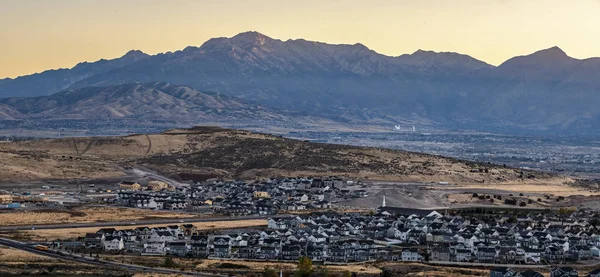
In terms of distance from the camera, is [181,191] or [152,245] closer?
[152,245]

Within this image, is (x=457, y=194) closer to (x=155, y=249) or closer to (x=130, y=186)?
(x=130, y=186)

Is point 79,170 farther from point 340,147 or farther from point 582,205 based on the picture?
point 582,205

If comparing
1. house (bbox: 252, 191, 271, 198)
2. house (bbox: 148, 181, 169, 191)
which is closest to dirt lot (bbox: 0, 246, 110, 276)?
house (bbox: 252, 191, 271, 198)

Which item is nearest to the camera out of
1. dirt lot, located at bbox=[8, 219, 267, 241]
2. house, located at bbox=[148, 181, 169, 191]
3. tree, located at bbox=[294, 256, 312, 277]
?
tree, located at bbox=[294, 256, 312, 277]

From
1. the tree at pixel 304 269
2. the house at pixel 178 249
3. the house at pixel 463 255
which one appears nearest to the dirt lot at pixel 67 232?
the house at pixel 178 249

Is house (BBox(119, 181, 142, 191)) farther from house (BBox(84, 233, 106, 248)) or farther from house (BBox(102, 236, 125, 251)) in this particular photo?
house (BBox(102, 236, 125, 251))

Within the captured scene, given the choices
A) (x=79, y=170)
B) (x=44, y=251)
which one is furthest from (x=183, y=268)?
(x=79, y=170)

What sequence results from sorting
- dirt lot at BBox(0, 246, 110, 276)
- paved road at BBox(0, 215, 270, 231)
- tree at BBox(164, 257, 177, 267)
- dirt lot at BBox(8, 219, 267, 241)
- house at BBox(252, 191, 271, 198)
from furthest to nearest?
1. house at BBox(252, 191, 271, 198)
2. paved road at BBox(0, 215, 270, 231)
3. dirt lot at BBox(8, 219, 267, 241)
4. tree at BBox(164, 257, 177, 267)
5. dirt lot at BBox(0, 246, 110, 276)

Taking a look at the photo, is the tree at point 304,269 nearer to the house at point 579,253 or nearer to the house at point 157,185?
the house at point 579,253
